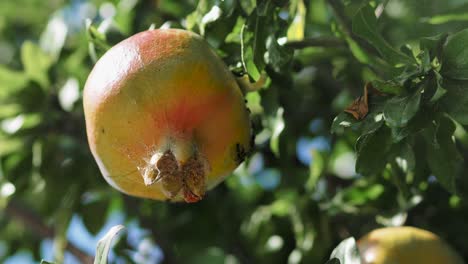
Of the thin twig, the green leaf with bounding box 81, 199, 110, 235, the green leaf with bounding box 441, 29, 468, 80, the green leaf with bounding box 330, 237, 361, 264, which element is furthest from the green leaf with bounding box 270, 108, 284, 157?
the green leaf with bounding box 81, 199, 110, 235

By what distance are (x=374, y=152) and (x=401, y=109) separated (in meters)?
0.22

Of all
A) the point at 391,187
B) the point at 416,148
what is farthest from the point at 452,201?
the point at 416,148

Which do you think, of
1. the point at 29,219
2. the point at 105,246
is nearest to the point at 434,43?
the point at 105,246

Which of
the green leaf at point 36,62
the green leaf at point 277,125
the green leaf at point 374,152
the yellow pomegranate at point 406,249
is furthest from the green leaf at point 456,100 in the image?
the green leaf at point 36,62

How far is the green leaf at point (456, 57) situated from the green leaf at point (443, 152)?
0.12 metres

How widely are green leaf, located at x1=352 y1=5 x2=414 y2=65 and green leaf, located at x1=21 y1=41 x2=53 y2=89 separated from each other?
129cm

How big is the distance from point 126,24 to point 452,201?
44.6 inches

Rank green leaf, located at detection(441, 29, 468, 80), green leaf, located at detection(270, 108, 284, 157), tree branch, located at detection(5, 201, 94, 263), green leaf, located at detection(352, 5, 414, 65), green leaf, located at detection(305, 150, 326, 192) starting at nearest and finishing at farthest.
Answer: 1. green leaf, located at detection(441, 29, 468, 80)
2. green leaf, located at detection(352, 5, 414, 65)
3. green leaf, located at detection(270, 108, 284, 157)
4. green leaf, located at detection(305, 150, 326, 192)
5. tree branch, located at detection(5, 201, 94, 263)

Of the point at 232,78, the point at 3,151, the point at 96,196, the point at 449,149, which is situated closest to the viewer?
the point at 232,78

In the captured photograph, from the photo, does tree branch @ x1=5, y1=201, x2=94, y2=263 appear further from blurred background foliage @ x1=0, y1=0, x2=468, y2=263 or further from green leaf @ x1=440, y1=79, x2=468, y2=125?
green leaf @ x1=440, y1=79, x2=468, y2=125

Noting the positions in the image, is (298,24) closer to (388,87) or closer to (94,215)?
(388,87)

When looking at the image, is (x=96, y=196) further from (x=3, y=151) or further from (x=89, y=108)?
(x=89, y=108)

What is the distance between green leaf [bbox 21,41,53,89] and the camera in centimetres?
280

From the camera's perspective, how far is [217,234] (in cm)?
304
